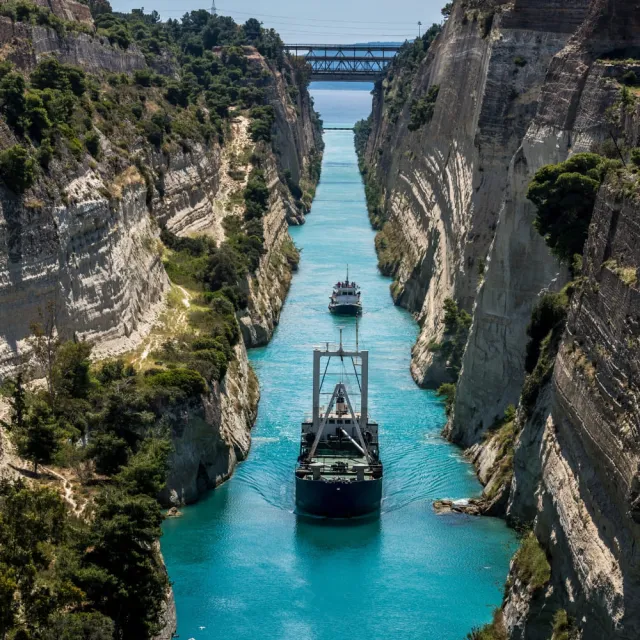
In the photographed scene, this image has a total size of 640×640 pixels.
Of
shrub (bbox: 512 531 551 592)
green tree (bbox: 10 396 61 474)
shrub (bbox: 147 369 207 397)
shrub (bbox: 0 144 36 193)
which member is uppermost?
shrub (bbox: 0 144 36 193)

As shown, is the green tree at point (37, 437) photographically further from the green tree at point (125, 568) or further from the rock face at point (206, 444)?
the rock face at point (206, 444)

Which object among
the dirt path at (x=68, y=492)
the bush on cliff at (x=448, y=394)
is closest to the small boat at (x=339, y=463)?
the bush on cliff at (x=448, y=394)

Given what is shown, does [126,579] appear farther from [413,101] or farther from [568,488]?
[413,101]

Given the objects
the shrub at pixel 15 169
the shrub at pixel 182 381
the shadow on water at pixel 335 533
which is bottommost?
the shadow on water at pixel 335 533

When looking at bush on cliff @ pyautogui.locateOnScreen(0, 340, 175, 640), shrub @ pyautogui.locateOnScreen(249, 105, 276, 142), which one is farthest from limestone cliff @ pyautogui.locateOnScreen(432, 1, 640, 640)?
shrub @ pyautogui.locateOnScreen(249, 105, 276, 142)

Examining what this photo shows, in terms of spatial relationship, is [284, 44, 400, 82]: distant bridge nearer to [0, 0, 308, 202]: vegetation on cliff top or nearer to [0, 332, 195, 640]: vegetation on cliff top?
[0, 0, 308, 202]: vegetation on cliff top

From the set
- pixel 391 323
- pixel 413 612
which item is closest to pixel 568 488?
A: pixel 413 612
